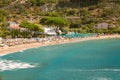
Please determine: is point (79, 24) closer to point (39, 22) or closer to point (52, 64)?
point (39, 22)

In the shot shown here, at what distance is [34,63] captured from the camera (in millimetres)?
59156

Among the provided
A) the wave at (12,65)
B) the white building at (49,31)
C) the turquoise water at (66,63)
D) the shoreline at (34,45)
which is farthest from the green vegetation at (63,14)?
the wave at (12,65)

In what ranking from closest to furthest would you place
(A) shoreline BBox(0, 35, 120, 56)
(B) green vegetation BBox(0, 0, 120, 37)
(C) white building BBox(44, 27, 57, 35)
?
1. (A) shoreline BBox(0, 35, 120, 56)
2. (C) white building BBox(44, 27, 57, 35)
3. (B) green vegetation BBox(0, 0, 120, 37)

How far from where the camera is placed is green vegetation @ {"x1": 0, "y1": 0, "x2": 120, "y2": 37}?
94.5 m

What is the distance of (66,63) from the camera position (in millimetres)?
59594

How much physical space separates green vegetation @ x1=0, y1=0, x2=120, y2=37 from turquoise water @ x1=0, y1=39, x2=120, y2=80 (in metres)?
13.5

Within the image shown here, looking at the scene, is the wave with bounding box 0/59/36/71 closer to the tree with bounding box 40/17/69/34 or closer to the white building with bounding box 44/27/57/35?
the white building with bounding box 44/27/57/35

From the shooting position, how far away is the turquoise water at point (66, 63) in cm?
4888

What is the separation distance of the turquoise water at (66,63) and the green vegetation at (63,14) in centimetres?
1354

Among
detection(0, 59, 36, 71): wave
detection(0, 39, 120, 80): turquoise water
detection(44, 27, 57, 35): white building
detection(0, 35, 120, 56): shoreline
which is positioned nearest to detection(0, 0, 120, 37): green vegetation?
detection(44, 27, 57, 35): white building

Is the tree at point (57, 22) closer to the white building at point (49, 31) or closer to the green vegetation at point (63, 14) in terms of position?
the green vegetation at point (63, 14)

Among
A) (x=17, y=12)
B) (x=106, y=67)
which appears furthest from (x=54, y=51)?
(x=17, y=12)

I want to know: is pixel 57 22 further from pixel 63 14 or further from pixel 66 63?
pixel 66 63

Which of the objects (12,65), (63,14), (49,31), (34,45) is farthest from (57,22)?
(12,65)
